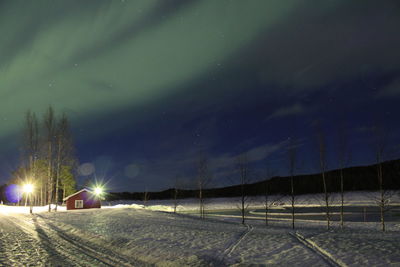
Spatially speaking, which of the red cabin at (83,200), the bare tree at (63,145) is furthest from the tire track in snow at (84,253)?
the red cabin at (83,200)

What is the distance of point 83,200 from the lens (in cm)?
5016

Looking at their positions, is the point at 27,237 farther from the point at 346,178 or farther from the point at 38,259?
the point at 346,178

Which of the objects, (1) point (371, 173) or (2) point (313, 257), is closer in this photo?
(2) point (313, 257)

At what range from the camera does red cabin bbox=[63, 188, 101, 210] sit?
49219 millimetres

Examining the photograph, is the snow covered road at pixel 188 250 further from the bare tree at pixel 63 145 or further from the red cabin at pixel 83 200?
the red cabin at pixel 83 200

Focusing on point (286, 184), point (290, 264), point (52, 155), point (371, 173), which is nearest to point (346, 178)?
point (371, 173)

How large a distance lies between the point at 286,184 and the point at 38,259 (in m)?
171

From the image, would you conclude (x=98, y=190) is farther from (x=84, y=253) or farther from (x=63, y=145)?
(x=84, y=253)

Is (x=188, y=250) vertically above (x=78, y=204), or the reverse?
(x=188, y=250)

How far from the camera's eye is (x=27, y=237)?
17.3m

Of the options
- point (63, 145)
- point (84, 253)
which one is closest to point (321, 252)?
point (84, 253)

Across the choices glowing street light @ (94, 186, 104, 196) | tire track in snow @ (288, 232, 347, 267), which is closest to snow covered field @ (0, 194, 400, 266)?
tire track in snow @ (288, 232, 347, 267)

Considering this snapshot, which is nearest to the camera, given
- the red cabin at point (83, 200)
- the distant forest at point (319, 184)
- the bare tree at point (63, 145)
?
the bare tree at point (63, 145)

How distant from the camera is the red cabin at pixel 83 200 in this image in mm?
49219
